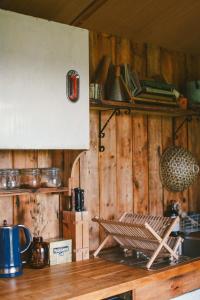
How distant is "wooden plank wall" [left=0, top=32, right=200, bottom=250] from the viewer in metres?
2.50

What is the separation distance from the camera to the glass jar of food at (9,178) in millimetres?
2213

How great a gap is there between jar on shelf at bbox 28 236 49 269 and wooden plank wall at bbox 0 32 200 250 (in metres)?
0.17

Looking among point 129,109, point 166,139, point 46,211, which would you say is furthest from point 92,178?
point 166,139

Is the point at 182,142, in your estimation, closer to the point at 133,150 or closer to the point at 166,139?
the point at 166,139

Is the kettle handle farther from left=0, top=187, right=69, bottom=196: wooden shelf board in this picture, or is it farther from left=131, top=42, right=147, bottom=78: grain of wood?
left=131, top=42, right=147, bottom=78: grain of wood

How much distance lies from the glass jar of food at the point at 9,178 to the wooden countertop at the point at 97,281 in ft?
1.51

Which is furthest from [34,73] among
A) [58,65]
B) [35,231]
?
[35,231]

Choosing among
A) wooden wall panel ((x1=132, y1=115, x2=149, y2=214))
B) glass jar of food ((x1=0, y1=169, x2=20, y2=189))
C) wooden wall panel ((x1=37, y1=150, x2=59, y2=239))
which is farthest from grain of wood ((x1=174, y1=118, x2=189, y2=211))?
glass jar of food ((x1=0, y1=169, x2=20, y2=189))

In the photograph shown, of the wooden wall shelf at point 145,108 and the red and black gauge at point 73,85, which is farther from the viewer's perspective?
the wooden wall shelf at point 145,108

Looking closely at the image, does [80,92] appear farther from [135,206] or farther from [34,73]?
[135,206]

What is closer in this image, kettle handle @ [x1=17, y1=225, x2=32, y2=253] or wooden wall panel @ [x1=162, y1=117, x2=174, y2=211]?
kettle handle @ [x1=17, y1=225, x2=32, y2=253]

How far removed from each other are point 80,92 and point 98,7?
0.61 meters

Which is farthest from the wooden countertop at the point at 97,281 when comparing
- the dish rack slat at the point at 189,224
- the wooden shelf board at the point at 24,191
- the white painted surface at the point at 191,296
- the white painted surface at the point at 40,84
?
the dish rack slat at the point at 189,224

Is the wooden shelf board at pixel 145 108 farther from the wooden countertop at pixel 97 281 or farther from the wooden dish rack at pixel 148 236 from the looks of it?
the wooden countertop at pixel 97 281
